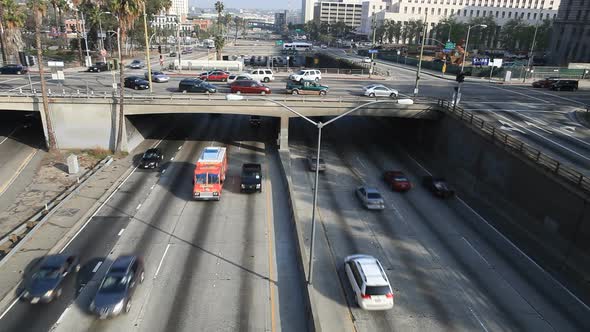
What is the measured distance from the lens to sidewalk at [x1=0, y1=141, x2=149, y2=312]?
76.3 feet

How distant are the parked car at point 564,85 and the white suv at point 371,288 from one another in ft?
193

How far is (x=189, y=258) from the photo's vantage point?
26297mm

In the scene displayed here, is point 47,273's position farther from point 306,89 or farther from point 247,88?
point 306,89

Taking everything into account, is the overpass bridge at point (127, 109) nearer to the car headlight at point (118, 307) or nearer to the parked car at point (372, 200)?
the parked car at point (372, 200)

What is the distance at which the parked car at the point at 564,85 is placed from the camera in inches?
2530

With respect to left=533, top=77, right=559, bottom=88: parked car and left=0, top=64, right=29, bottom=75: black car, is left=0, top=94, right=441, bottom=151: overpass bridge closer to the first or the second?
left=0, top=64, right=29, bottom=75: black car

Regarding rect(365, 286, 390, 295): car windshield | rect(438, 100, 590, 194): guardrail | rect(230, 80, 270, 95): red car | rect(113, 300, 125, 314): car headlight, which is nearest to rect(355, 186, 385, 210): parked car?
rect(438, 100, 590, 194): guardrail

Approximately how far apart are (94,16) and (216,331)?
312 feet

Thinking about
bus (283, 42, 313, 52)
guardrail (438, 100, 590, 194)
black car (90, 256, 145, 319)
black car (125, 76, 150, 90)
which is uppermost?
bus (283, 42, 313, 52)

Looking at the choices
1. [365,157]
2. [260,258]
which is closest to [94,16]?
[365,157]

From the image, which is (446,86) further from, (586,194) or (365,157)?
(586,194)

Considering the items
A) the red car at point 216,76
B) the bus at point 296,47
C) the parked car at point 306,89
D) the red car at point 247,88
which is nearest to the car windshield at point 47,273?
the red car at point 247,88

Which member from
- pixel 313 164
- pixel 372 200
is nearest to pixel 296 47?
pixel 313 164

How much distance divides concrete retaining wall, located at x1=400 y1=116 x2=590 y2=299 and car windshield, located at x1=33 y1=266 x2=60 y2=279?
103ft
